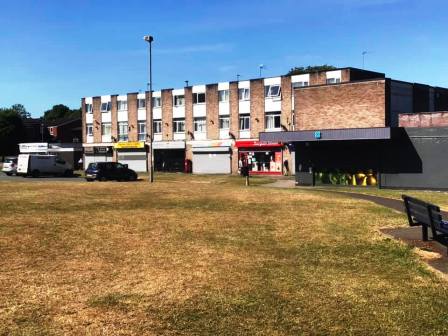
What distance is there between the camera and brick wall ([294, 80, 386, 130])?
34250mm

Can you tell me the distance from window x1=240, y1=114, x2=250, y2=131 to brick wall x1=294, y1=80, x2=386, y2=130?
15145mm

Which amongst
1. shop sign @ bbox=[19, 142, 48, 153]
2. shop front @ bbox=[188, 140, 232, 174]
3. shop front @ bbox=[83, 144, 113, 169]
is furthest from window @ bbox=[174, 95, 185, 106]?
shop sign @ bbox=[19, 142, 48, 153]

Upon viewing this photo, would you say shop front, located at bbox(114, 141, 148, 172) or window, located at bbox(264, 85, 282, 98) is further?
shop front, located at bbox(114, 141, 148, 172)

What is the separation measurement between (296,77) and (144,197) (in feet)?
104

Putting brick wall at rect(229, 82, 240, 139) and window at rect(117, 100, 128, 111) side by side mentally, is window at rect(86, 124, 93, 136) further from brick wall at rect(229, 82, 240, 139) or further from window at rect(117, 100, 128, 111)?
brick wall at rect(229, 82, 240, 139)

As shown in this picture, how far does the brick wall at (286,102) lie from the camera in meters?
49.5

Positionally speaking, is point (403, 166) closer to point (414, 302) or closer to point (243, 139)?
point (243, 139)

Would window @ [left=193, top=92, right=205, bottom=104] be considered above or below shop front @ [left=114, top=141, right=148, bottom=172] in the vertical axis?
above

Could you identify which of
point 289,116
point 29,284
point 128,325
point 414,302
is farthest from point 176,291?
point 289,116

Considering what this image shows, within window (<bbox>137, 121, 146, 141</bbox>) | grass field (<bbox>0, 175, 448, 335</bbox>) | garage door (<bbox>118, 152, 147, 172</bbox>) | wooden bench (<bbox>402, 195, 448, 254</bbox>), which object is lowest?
grass field (<bbox>0, 175, 448, 335</bbox>)

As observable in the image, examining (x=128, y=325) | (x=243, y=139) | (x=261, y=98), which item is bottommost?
(x=128, y=325)

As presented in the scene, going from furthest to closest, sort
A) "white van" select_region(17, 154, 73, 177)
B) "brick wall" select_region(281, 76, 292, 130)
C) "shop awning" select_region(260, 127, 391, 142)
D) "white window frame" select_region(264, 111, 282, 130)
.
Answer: "white window frame" select_region(264, 111, 282, 130)
"brick wall" select_region(281, 76, 292, 130)
"white van" select_region(17, 154, 73, 177)
"shop awning" select_region(260, 127, 391, 142)

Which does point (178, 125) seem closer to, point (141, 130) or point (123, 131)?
point (141, 130)

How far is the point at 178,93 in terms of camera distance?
2356 inches
